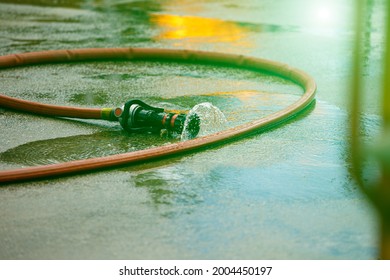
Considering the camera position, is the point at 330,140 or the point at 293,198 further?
the point at 330,140

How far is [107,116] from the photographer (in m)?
5.23

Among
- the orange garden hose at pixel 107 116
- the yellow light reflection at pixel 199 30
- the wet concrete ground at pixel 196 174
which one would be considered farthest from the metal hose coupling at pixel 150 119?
the yellow light reflection at pixel 199 30

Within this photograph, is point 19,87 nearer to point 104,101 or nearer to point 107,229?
point 104,101

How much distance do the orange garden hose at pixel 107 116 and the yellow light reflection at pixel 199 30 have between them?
134 cm

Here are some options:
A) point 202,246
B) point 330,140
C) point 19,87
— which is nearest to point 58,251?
point 202,246

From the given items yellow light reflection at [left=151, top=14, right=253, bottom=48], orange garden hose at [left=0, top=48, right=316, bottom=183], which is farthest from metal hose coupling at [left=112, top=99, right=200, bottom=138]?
yellow light reflection at [left=151, top=14, right=253, bottom=48]

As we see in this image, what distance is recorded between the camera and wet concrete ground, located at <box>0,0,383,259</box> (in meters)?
3.36

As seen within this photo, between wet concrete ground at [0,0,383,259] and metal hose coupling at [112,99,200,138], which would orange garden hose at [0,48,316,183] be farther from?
metal hose coupling at [112,99,200,138]

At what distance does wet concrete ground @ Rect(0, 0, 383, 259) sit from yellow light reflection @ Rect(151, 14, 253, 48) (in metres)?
0.33

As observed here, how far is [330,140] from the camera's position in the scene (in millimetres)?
5008

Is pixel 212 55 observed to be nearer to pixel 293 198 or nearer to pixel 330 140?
pixel 330 140

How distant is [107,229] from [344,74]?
4.51 m

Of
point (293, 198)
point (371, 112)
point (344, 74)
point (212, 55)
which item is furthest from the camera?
point (212, 55)
